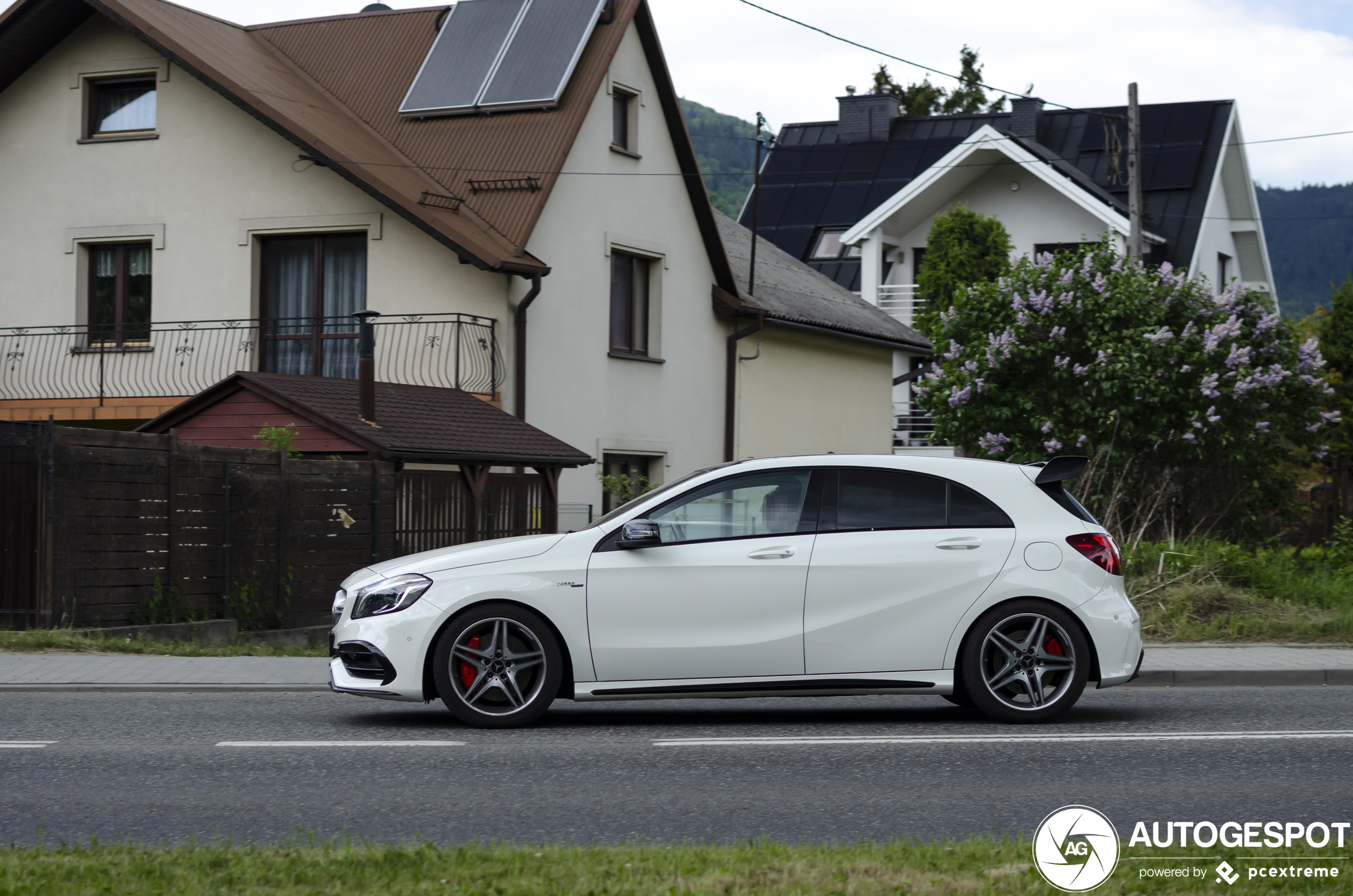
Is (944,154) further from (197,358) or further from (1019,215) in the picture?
(197,358)

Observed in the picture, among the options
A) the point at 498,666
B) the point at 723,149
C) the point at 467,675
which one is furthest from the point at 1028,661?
the point at 723,149

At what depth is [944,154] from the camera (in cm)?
4288

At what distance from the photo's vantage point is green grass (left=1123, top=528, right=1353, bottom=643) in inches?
561

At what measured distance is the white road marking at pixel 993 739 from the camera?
27.5 feet

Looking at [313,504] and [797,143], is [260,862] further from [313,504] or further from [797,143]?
[797,143]

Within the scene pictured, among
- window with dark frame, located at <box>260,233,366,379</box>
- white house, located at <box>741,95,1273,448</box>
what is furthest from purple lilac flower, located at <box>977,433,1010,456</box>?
white house, located at <box>741,95,1273,448</box>

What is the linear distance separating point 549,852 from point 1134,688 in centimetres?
716

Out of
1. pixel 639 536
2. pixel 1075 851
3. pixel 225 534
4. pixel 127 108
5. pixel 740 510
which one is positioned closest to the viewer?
pixel 1075 851

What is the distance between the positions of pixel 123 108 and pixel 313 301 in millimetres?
4285

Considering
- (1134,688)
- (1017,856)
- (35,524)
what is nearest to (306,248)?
(35,524)

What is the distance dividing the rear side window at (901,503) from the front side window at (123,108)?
53.4 ft

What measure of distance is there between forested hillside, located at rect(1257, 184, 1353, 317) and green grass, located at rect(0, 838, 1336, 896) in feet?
539

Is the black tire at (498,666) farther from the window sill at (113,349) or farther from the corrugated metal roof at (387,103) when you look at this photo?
the window sill at (113,349)

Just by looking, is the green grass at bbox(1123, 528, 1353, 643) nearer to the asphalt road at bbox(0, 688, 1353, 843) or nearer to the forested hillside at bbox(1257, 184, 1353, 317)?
the asphalt road at bbox(0, 688, 1353, 843)
